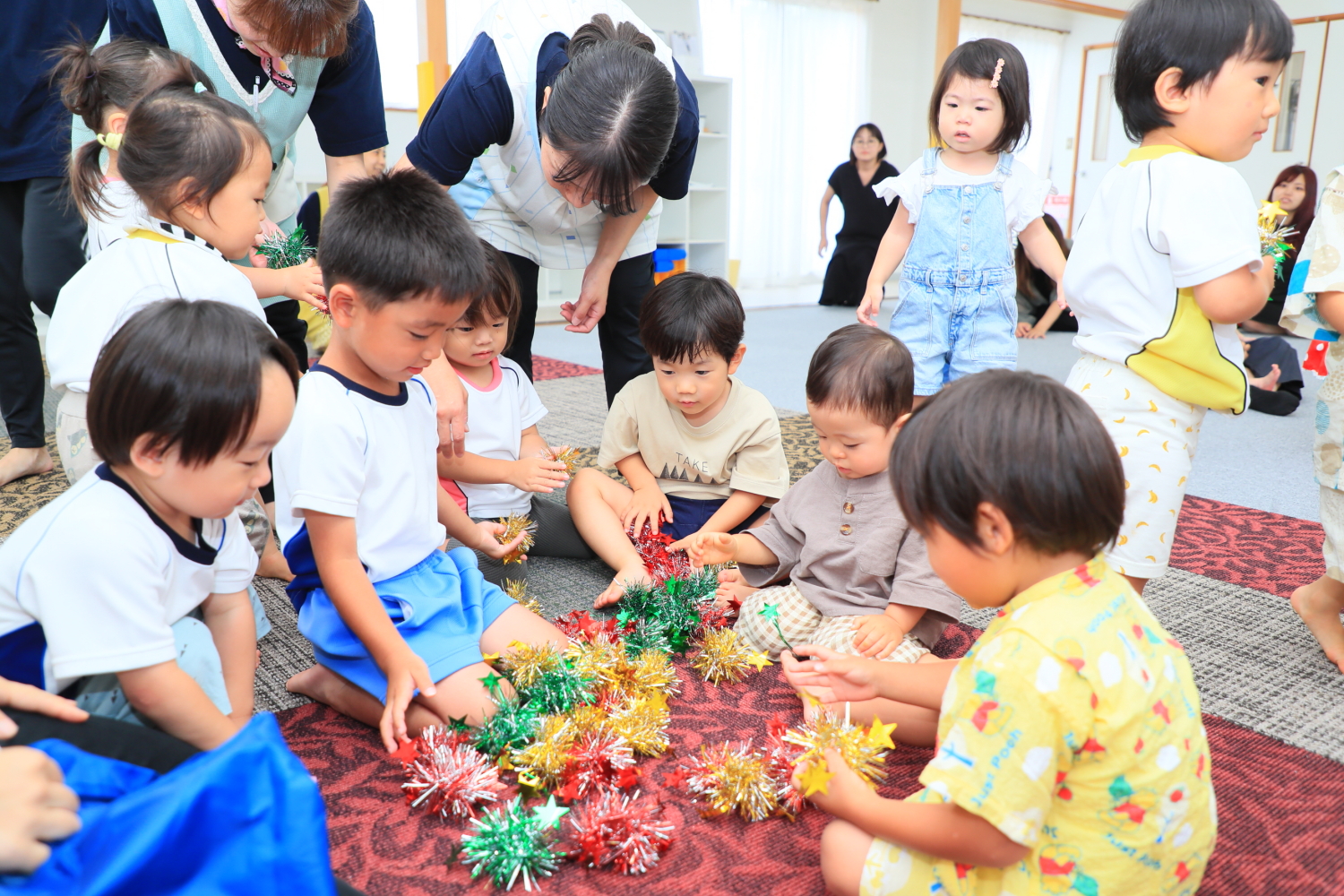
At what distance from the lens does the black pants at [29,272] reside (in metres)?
1.93

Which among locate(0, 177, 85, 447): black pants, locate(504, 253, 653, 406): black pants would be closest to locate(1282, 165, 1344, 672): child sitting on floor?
locate(504, 253, 653, 406): black pants

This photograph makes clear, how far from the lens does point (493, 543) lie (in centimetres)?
153

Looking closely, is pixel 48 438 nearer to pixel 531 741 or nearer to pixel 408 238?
pixel 408 238

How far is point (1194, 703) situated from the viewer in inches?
30.5

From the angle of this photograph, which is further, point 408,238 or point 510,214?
point 510,214

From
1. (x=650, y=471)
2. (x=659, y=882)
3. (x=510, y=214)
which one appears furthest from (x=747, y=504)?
(x=659, y=882)

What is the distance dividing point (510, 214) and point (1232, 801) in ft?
4.99

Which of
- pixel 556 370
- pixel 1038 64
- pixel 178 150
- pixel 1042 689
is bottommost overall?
pixel 556 370

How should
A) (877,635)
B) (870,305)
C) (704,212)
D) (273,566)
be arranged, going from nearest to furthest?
(877,635)
(273,566)
(870,305)
(704,212)

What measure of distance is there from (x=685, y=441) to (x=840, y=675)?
897 millimetres

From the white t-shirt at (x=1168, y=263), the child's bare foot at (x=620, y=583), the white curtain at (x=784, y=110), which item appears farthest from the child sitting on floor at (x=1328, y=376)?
the white curtain at (x=784, y=110)

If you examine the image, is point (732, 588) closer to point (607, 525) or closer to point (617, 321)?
point (607, 525)

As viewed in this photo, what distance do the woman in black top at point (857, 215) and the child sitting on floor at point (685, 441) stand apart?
4.81 metres

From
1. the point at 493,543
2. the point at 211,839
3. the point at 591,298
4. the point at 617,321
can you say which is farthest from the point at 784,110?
the point at 211,839
